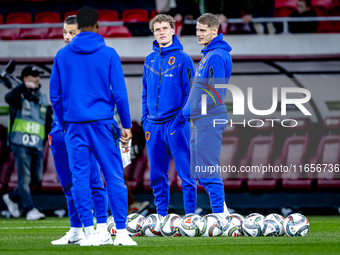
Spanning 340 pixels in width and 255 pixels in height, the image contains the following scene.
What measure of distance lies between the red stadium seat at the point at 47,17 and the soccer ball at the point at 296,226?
847cm

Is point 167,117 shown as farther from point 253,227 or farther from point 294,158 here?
point 294,158

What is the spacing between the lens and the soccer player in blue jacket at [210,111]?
Answer: 4.59m

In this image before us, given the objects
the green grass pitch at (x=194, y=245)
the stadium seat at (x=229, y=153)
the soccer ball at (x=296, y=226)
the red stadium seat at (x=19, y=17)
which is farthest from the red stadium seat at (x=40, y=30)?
the soccer ball at (x=296, y=226)

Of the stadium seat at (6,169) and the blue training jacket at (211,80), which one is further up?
the blue training jacket at (211,80)

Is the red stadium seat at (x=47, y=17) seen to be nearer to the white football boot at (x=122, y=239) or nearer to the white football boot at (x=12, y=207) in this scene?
the white football boot at (x=12, y=207)

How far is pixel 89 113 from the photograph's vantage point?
3564mm

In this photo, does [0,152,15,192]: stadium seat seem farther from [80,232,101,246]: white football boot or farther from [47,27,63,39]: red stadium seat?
[80,232,101,246]: white football boot

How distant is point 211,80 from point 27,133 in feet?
10.6

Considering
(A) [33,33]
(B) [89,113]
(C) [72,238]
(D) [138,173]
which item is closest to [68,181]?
(C) [72,238]

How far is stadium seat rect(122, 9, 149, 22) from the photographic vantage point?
11109 millimetres

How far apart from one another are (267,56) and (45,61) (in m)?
3.52

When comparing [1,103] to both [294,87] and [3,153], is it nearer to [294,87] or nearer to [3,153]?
[3,153]

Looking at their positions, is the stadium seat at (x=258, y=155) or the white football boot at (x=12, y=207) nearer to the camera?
the white football boot at (x=12, y=207)

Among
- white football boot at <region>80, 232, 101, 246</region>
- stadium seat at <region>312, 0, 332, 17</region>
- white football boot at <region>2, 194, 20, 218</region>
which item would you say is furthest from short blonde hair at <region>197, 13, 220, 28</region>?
stadium seat at <region>312, 0, 332, 17</region>
